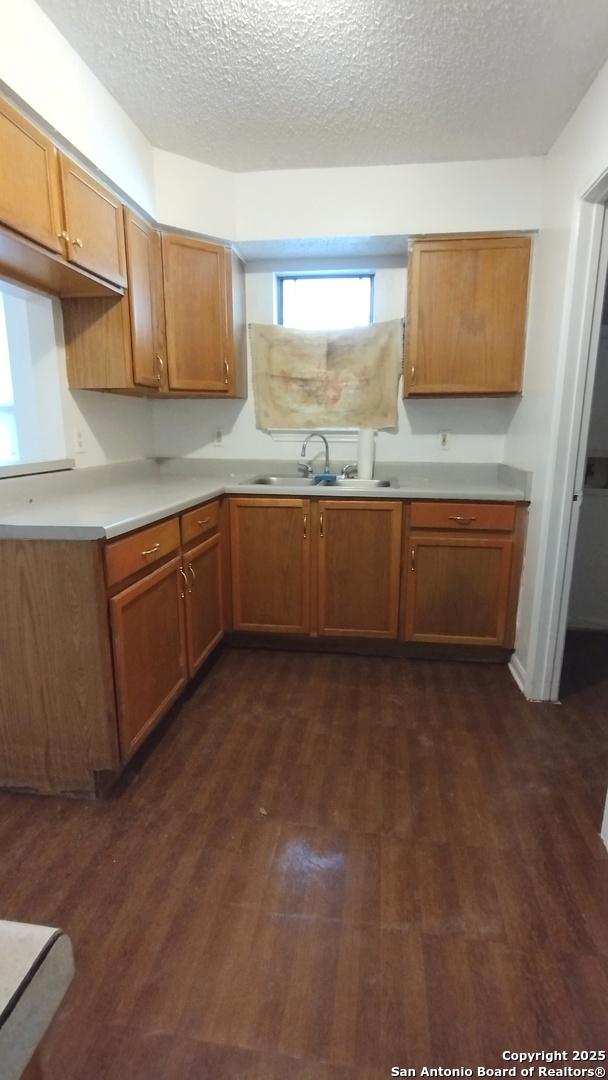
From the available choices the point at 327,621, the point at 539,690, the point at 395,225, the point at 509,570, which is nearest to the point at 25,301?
the point at 395,225

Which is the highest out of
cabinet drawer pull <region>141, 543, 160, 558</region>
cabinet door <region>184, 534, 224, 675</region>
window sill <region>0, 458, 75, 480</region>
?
window sill <region>0, 458, 75, 480</region>

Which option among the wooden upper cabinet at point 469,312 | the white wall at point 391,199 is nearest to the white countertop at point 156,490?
the wooden upper cabinet at point 469,312

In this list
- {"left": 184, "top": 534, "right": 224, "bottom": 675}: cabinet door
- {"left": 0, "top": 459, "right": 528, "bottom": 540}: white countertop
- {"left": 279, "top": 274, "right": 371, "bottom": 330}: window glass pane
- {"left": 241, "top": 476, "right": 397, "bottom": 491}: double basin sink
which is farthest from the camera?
{"left": 279, "top": 274, "right": 371, "bottom": 330}: window glass pane

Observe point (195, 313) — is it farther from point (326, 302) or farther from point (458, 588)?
point (458, 588)

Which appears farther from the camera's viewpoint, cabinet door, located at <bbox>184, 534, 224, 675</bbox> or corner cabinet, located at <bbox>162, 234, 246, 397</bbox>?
corner cabinet, located at <bbox>162, 234, 246, 397</bbox>

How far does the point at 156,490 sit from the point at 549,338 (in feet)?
5.96

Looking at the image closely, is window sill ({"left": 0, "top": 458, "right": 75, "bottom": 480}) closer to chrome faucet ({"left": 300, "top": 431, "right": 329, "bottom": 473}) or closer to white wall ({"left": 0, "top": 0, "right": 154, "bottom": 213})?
white wall ({"left": 0, "top": 0, "right": 154, "bottom": 213})

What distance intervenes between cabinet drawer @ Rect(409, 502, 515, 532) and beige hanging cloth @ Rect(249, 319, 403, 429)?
0.70 meters

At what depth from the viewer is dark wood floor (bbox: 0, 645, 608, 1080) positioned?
3.31 ft

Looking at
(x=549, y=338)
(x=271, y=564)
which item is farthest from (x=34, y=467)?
(x=549, y=338)

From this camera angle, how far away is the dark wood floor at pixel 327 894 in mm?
1010

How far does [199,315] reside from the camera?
255cm

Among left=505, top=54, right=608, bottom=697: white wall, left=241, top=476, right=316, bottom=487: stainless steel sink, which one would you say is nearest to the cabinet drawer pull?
left=241, top=476, right=316, bottom=487: stainless steel sink

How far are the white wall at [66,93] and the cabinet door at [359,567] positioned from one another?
163 centimetres
